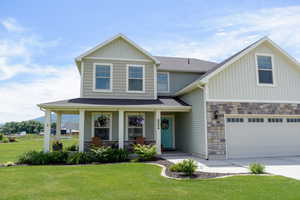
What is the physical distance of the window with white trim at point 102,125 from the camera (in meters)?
12.2

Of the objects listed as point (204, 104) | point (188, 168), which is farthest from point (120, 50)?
point (188, 168)

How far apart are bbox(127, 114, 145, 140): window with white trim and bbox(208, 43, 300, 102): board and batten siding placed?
14.5ft

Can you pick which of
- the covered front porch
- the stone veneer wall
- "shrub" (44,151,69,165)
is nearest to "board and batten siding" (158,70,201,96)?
the covered front porch

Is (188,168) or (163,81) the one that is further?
(163,81)

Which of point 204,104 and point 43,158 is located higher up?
point 204,104

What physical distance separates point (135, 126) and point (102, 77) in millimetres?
3570

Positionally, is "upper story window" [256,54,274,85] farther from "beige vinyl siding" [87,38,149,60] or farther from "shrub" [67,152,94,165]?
"shrub" [67,152,94,165]

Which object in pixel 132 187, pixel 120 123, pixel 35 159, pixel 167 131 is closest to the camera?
pixel 132 187

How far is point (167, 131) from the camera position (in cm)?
1413

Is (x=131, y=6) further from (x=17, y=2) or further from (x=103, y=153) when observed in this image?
(x=103, y=153)

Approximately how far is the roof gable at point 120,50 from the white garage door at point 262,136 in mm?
6255

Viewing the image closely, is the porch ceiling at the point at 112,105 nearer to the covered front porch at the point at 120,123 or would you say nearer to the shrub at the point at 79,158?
the covered front porch at the point at 120,123

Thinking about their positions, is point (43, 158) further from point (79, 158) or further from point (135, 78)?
point (135, 78)

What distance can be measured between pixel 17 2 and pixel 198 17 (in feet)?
27.2
